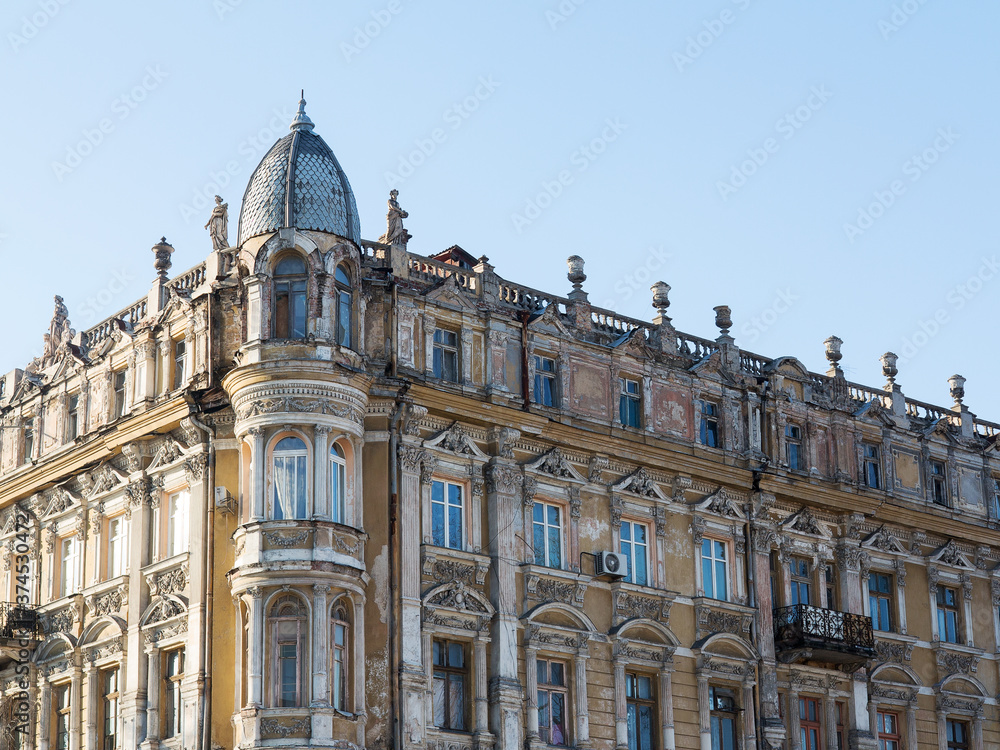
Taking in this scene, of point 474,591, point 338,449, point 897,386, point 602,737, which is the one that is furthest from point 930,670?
point 338,449

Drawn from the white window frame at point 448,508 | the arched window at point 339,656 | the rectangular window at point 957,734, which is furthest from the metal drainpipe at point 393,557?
the rectangular window at point 957,734

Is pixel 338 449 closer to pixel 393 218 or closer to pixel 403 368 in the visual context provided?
pixel 403 368

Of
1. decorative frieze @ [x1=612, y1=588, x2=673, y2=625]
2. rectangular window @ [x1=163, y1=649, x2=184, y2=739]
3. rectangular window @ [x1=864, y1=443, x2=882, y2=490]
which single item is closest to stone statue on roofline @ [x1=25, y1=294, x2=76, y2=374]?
rectangular window @ [x1=163, y1=649, x2=184, y2=739]

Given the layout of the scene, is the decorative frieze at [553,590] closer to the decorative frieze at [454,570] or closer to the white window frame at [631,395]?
the decorative frieze at [454,570]

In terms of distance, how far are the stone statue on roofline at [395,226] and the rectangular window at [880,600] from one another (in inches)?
645

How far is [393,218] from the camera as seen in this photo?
42.8 m

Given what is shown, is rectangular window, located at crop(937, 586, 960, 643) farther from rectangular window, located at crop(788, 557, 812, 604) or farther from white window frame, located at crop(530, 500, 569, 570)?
white window frame, located at crop(530, 500, 569, 570)

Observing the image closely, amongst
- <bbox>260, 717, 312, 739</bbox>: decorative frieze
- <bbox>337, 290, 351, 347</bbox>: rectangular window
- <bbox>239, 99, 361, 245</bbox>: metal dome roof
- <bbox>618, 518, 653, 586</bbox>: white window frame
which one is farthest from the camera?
<bbox>618, 518, 653, 586</bbox>: white window frame

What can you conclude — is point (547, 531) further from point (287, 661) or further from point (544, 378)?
point (287, 661)

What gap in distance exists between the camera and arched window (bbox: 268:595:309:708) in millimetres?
37438

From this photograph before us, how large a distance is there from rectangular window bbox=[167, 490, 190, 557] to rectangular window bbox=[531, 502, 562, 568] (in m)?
8.01

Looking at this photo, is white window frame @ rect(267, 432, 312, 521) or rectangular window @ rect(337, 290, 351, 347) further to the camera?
rectangular window @ rect(337, 290, 351, 347)

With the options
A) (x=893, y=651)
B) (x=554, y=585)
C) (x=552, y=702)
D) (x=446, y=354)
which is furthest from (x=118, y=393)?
(x=893, y=651)

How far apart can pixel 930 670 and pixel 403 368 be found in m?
17.9
